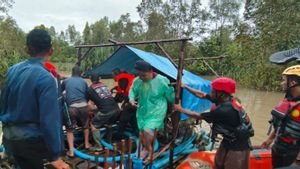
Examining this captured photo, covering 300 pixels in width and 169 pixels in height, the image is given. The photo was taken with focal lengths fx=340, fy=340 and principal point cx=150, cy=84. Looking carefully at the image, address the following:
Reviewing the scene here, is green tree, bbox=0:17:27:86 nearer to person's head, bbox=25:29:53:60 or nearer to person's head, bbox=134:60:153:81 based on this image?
person's head, bbox=134:60:153:81

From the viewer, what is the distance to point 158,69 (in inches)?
225

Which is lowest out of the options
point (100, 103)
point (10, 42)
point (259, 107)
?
point (259, 107)

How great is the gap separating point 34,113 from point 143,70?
2.72 metres

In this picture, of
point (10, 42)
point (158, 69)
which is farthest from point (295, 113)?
point (10, 42)

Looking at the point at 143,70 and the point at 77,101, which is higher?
the point at 143,70

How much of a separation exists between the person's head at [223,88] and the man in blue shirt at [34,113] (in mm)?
1834

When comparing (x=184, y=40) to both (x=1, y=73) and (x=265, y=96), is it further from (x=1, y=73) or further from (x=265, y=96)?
(x=265, y=96)

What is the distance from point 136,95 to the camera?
5.42 metres

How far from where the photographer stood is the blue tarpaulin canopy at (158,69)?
224 inches

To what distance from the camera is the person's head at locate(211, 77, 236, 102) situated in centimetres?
364

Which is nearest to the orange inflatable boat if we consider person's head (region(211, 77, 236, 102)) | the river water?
person's head (region(211, 77, 236, 102))

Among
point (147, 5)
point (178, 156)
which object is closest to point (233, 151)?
point (178, 156)

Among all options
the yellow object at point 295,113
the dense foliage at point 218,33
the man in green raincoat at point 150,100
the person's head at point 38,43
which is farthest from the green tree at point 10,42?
the yellow object at point 295,113

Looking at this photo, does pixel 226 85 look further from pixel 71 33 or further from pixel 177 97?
pixel 71 33
